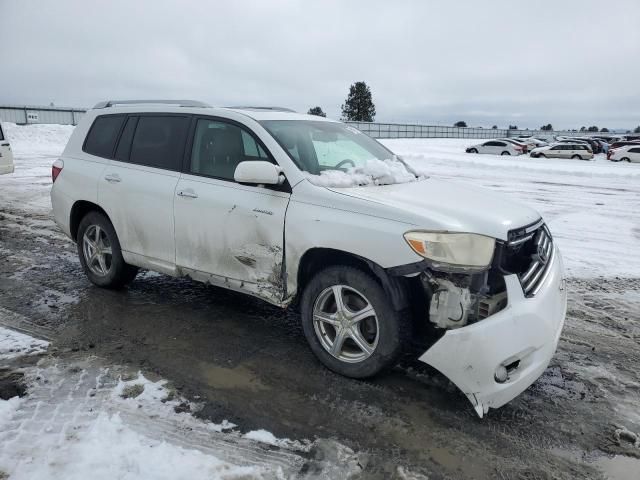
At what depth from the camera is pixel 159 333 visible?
4.36 meters

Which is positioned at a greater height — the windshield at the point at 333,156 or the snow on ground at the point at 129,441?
the windshield at the point at 333,156

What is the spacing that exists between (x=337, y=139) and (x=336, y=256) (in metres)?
1.50

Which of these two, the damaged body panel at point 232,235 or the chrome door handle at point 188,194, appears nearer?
the damaged body panel at point 232,235

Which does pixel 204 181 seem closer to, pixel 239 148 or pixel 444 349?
pixel 239 148

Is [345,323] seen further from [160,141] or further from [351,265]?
[160,141]

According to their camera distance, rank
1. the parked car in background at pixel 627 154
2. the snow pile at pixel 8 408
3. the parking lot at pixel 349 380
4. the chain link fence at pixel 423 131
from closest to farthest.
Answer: the parking lot at pixel 349 380 → the snow pile at pixel 8 408 → the parked car in background at pixel 627 154 → the chain link fence at pixel 423 131

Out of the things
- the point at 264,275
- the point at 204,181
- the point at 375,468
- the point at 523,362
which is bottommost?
the point at 375,468

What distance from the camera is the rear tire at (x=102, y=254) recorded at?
5.08 m

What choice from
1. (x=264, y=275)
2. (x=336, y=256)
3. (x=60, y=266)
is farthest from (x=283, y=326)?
(x=60, y=266)

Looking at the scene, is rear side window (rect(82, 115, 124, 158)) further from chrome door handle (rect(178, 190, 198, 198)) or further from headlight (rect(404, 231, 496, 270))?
headlight (rect(404, 231, 496, 270))

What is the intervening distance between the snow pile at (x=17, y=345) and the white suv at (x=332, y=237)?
1108 millimetres

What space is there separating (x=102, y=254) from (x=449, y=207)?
364 centimetres

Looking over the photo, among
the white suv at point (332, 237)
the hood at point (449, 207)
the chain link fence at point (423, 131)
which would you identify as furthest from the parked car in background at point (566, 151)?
the hood at point (449, 207)

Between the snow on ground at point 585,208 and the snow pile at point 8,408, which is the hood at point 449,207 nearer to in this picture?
the snow pile at point 8,408
